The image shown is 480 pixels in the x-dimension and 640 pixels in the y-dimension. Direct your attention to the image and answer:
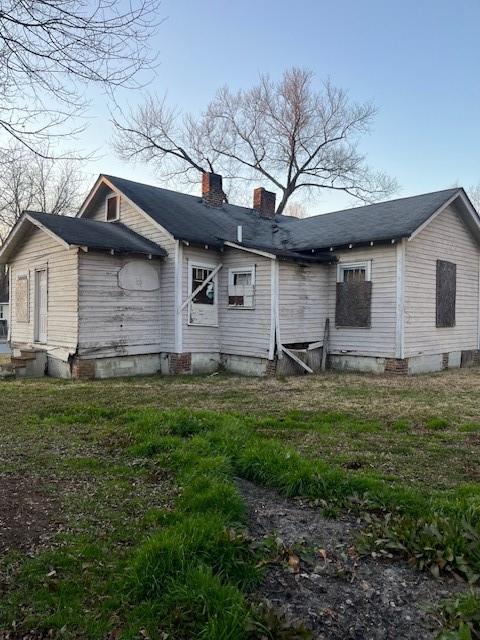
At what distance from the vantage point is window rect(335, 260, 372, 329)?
41.3ft

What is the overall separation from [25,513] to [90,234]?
898 centimetres

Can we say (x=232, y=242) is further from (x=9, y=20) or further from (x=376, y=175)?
(x=376, y=175)

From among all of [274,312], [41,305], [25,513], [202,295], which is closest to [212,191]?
[202,295]

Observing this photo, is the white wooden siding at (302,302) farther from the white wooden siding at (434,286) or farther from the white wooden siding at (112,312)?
the white wooden siding at (112,312)

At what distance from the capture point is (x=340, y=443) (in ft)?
17.9

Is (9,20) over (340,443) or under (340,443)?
over

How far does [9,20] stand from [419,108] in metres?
15.1

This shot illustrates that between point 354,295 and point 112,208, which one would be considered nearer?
point 354,295

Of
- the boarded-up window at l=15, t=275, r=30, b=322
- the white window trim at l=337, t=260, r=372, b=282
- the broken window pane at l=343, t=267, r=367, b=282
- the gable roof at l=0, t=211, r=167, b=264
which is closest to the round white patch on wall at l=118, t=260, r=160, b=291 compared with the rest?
the gable roof at l=0, t=211, r=167, b=264

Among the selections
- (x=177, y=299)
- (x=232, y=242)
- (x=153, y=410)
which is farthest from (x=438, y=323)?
(x=153, y=410)

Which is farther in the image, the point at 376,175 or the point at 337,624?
the point at 376,175

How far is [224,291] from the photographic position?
42.8ft

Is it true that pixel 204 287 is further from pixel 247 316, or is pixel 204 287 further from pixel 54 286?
pixel 54 286

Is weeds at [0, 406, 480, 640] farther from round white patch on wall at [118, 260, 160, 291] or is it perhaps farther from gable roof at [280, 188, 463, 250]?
gable roof at [280, 188, 463, 250]
